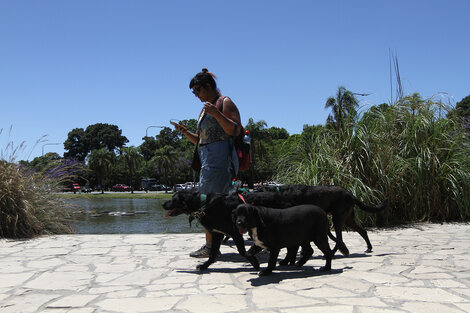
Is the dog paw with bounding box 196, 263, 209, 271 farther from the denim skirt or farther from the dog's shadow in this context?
the denim skirt

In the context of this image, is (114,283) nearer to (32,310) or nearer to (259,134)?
(32,310)

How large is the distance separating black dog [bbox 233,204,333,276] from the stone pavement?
0.31 metres

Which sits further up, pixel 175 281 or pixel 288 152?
pixel 288 152

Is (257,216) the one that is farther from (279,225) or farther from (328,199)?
(328,199)

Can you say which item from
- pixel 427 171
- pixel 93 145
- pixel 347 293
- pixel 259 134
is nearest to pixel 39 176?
pixel 347 293

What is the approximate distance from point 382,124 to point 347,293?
5.24 m

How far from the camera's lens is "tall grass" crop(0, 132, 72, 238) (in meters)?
6.06

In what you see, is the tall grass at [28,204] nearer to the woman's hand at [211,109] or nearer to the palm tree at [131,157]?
the woman's hand at [211,109]

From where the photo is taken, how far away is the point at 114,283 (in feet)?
11.1

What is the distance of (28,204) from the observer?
6.24 metres

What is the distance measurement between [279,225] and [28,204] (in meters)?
4.71

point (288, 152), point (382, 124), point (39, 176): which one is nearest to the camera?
point (39, 176)

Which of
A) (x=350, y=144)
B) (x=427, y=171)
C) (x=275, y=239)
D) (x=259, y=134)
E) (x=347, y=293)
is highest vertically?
(x=259, y=134)

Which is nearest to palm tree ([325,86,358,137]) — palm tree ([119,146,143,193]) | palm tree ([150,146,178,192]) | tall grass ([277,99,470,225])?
tall grass ([277,99,470,225])
